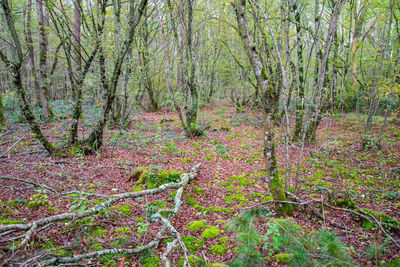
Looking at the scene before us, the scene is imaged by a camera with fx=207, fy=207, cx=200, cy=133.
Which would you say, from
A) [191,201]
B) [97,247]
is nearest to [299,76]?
[191,201]

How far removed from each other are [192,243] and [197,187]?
2.01m

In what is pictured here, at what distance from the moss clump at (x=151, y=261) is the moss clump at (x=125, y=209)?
134 centimetres

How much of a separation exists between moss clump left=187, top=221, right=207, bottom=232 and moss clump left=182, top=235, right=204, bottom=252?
0.83ft

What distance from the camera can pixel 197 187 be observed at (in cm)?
525

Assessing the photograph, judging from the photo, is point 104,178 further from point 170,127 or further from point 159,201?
point 170,127

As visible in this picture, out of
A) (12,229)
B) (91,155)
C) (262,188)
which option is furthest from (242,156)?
(12,229)

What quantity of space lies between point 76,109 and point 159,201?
4657 mm

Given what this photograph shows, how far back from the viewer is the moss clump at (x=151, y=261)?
2754mm

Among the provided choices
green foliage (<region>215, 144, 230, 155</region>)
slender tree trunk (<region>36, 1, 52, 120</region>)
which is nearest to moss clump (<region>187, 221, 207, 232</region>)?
green foliage (<region>215, 144, 230, 155</region>)

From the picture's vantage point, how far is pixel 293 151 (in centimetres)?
813

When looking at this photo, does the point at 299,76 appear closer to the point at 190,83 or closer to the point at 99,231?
the point at 190,83

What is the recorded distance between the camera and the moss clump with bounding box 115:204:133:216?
13.1ft

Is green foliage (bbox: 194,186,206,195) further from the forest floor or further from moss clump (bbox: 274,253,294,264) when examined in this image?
moss clump (bbox: 274,253,294,264)

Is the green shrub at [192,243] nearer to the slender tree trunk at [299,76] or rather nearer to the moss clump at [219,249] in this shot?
the moss clump at [219,249]
